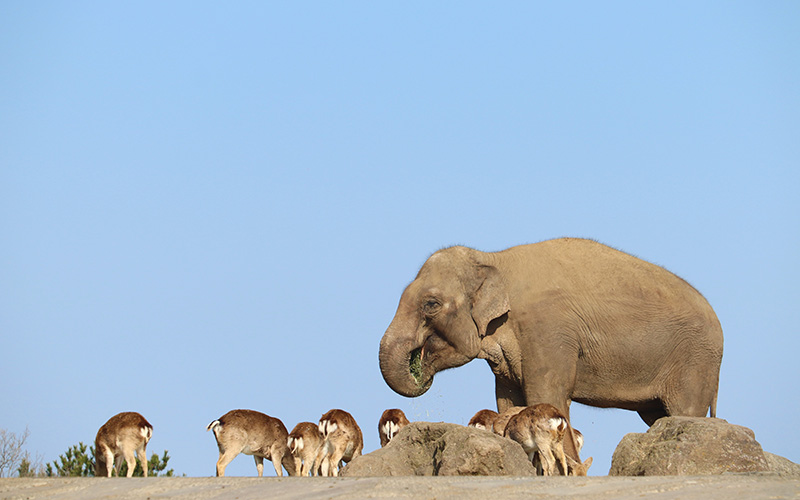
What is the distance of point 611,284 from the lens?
1700 centimetres

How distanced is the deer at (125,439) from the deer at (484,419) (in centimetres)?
502

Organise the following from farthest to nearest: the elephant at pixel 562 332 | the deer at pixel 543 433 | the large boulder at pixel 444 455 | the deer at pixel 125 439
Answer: the elephant at pixel 562 332, the deer at pixel 125 439, the deer at pixel 543 433, the large boulder at pixel 444 455

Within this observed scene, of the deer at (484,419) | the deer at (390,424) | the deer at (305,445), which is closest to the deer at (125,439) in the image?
the deer at (305,445)

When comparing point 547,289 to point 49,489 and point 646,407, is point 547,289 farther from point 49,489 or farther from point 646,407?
point 49,489

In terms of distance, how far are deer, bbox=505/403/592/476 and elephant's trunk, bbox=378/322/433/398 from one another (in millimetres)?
2862

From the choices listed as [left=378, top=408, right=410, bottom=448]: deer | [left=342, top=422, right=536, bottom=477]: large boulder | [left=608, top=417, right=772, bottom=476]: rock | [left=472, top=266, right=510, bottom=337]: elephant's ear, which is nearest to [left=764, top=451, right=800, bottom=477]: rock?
[left=608, top=417, right=772, bottom=476]: rock

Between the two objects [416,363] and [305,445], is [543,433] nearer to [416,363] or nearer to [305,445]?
[416,363]

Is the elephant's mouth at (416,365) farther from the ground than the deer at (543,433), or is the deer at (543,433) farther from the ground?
the elephant's mouth at (416,365)

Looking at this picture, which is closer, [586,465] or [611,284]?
[586,465]

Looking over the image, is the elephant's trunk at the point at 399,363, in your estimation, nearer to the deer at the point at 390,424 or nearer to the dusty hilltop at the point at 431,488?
the deer at the point at 390,424

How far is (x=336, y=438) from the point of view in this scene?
16906 mm

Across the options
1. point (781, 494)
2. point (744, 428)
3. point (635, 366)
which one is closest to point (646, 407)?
point (635, 366)

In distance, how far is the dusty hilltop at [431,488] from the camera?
9.41 m

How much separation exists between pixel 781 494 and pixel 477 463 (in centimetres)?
420
